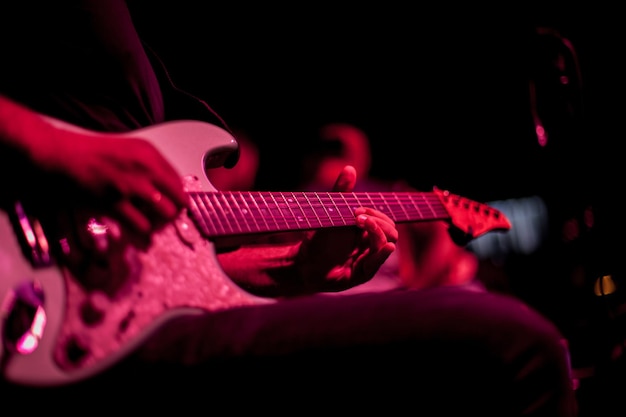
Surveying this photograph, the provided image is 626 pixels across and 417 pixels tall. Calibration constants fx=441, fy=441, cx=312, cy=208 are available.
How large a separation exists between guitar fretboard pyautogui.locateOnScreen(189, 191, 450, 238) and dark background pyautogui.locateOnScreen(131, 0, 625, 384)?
846 millimetres

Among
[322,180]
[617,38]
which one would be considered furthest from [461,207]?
[617,38]

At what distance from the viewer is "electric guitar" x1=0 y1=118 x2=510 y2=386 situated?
28.2 inches

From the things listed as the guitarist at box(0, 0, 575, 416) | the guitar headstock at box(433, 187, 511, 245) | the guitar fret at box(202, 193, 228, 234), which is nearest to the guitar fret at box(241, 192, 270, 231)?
the guitar fret at box(202, 193, 228, 234)

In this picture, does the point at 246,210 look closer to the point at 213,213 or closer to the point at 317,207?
the point at 213,213

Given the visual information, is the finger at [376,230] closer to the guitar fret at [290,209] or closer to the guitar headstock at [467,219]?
the guitar fret at [290,209]

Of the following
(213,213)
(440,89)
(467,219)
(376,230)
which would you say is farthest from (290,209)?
(440,89)

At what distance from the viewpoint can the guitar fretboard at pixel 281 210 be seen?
97 centimetres

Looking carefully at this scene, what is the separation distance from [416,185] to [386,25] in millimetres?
1301

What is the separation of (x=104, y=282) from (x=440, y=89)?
317 cm

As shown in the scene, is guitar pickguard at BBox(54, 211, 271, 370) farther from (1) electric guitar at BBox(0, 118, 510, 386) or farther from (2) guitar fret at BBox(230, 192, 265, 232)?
(2) guitar fret at BBox(230, 192, 265, 232)

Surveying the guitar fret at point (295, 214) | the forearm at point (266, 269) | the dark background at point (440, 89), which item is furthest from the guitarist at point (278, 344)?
the dark background at point (440, 89)

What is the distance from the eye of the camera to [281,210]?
115 centimetres

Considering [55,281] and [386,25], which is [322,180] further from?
[55,281]

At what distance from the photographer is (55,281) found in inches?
29.3
